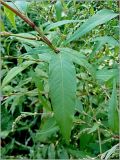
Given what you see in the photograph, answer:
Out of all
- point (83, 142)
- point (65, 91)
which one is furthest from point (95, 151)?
point (65, 91)

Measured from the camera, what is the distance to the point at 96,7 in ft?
2.60

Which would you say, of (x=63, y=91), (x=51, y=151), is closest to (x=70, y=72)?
(x=63, y=91)

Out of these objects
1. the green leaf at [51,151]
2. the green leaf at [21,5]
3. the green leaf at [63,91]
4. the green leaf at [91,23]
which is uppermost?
the green leaf at [21,5]

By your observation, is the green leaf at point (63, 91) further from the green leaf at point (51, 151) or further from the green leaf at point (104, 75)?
the green leaf at point (51, 151)

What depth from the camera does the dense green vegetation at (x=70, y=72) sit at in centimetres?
48

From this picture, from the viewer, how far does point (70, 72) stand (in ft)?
1.61

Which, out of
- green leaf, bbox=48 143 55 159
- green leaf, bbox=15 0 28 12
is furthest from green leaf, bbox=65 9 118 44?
green leaf, bbox=48 143 55 159

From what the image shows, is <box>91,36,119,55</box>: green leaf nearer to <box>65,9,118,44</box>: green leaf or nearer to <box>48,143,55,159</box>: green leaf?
<box>65,9,118,44</box>: green leaf

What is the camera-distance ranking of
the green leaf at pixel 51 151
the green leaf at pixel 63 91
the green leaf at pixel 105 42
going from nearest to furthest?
the green leaf at pixel 63 91, the green leaf at pixel 105 42, the green leaf at pixel 51 151

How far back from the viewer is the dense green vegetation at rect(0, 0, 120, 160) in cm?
48

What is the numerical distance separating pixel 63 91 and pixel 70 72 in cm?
4

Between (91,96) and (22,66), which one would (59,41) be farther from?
(91,96)

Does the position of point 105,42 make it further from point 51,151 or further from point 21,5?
point 51,151

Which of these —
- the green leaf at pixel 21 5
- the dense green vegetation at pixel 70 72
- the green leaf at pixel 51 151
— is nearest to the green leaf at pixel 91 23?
the dense green vegetation at pixel 70 72
